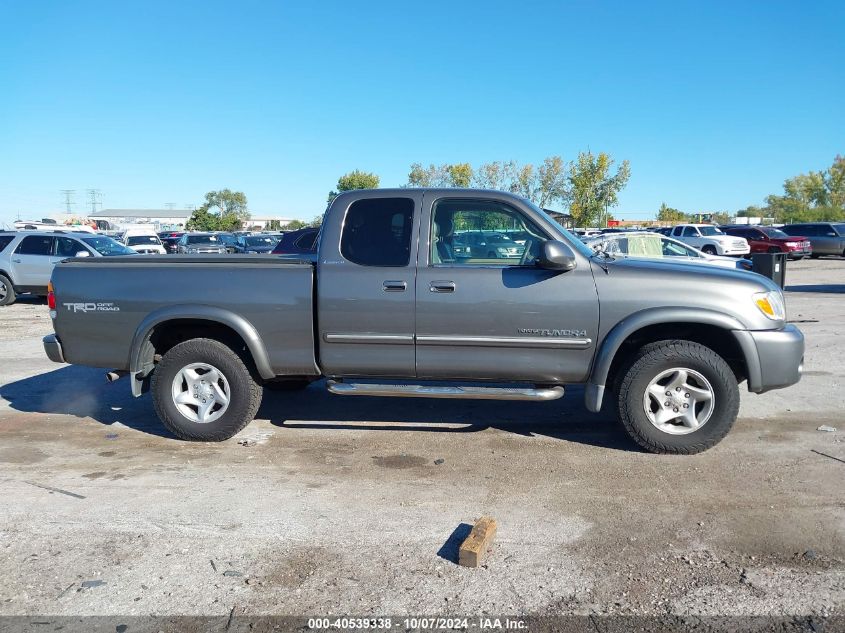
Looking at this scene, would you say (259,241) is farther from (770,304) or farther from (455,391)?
(770,304)

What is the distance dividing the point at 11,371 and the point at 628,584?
308 inches

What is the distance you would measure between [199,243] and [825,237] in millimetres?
29212

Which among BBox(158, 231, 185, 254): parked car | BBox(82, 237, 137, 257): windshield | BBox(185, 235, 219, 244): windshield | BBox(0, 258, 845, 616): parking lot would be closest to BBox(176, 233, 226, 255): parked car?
BBox(185, 235, 219, 244): windshield

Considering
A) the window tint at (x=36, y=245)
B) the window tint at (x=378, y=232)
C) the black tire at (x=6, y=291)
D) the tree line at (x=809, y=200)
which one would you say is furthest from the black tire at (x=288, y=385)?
the tree line at (x=809, y=200)

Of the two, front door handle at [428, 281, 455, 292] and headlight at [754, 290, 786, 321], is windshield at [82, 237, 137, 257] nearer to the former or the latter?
front door handle at [428, 281, 455, 292]

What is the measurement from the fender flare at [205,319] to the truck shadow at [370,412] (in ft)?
2.54

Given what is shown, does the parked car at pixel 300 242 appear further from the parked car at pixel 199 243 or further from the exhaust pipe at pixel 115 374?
the parked car at pixel 199 243

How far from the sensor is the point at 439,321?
491 centimetres

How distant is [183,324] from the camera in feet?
17.7

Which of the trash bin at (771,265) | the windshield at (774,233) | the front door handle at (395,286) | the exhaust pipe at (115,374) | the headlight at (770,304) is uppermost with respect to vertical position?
the windshield at (774,233)

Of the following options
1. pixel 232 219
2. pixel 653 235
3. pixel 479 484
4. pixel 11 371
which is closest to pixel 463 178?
pixel 653 235

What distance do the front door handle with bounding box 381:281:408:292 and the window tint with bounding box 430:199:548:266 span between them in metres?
0.29

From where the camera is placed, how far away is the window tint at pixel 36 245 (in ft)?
50.3

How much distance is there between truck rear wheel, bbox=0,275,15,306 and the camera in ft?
50.3
